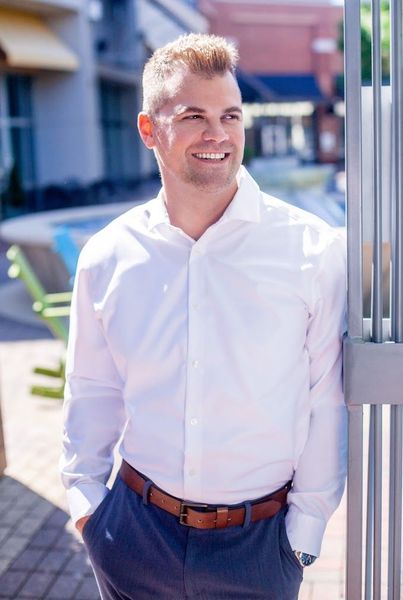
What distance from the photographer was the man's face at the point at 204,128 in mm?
1778

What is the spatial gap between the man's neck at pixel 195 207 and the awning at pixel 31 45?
1682 cm

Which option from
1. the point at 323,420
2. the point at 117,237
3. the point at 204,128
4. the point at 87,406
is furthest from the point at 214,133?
the point at 87,406

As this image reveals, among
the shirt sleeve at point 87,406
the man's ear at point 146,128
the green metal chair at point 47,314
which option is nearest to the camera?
the man's ear at point 146,128

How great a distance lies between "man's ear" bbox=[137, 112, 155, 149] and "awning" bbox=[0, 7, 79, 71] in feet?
54.8

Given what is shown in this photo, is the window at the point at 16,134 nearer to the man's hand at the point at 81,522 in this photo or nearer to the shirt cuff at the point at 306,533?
the man's hand at the point at 81,522

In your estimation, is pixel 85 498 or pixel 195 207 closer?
pixel 195 207

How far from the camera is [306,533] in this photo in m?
1.82

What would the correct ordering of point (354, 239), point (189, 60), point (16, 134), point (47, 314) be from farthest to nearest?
point (16, 134)
point (47, 314)
point (189, 60)
point (354, 239)

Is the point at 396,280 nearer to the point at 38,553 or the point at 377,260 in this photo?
the point at 377,260

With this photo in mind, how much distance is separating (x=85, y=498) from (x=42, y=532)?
6.31ft

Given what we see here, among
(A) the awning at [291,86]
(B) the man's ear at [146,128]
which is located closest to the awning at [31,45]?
(A) the awning at [291,86]

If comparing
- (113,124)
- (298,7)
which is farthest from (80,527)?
(298,7)

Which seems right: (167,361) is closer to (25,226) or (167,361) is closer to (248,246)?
(248,246)

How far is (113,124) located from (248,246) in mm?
24420
